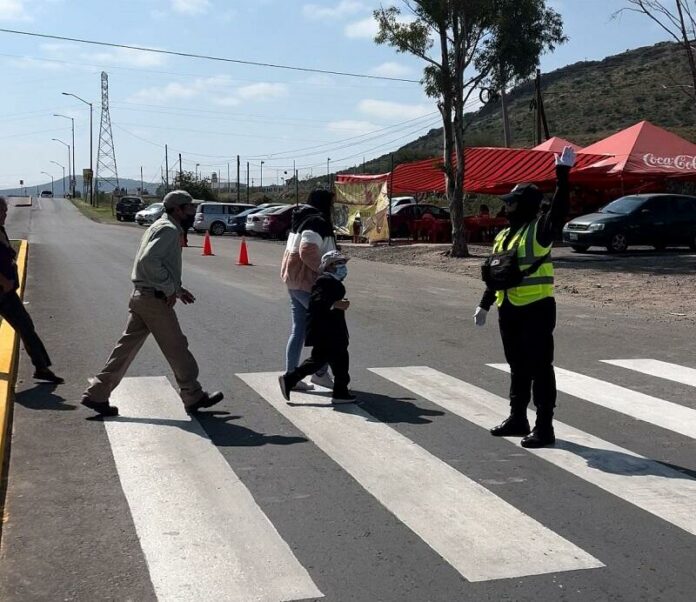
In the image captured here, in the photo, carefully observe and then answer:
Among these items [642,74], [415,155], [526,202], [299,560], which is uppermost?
[642,74]

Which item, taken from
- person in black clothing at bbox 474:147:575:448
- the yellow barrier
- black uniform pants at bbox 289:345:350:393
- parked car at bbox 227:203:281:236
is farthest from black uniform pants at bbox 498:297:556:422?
parked car at bbox 227:203:281:236

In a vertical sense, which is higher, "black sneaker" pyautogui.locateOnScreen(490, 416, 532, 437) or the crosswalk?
"black sneaker" pyautogui.locateOnScreen(490, 416, 532, 437)

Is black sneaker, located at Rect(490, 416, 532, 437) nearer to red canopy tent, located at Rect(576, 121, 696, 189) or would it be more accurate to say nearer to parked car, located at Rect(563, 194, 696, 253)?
parked car, located at Rect(563, 194, 696, 253)

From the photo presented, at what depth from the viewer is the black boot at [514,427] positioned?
6359 millimetres

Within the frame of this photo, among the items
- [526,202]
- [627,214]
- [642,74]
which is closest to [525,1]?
[627,214]

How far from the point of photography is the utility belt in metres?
6.66

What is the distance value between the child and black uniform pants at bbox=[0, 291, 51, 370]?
226 cm

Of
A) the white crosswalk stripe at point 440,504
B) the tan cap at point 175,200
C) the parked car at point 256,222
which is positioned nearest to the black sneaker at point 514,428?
the white crosswalk stripe at point 440,504

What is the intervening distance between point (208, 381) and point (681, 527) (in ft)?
15.1

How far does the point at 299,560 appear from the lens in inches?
167

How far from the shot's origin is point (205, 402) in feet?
22.9

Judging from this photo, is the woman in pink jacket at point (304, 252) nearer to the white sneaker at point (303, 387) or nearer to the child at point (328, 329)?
the white sneaker at point (303, 387)

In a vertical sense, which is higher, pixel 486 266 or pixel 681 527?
pixel 486 266

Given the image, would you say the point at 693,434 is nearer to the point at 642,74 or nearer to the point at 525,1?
the point at 525,1
